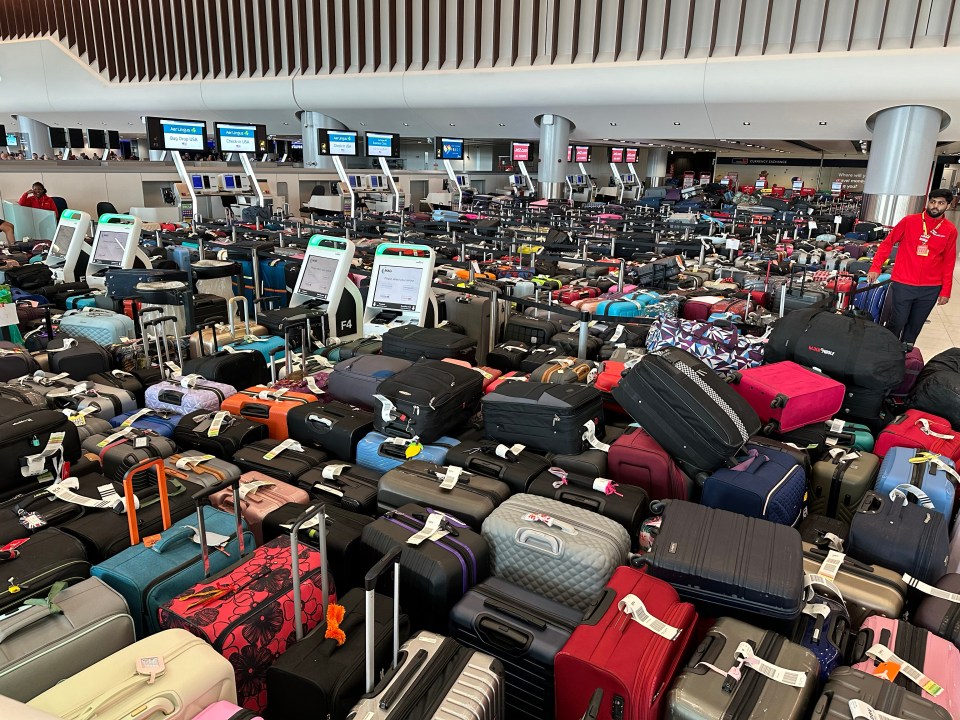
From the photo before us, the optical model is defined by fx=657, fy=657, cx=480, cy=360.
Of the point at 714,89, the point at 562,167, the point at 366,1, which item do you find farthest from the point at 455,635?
the point at 366,1

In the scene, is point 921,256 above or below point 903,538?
above

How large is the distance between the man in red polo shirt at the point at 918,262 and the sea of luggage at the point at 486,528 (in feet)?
7.14

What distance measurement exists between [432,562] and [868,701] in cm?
→ 135

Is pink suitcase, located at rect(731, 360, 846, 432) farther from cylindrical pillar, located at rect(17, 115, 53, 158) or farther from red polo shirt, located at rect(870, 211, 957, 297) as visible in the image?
cylindrical pillar, located at rect(17, 115, 53, 158)

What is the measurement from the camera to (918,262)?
241 inches

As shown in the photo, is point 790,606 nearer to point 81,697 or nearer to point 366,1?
point 81,697

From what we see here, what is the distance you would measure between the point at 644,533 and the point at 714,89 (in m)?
13.2

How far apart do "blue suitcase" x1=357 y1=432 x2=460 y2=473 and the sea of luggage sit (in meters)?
0.01

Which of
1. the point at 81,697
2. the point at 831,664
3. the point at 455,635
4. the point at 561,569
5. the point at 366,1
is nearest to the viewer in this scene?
the point at 81,697

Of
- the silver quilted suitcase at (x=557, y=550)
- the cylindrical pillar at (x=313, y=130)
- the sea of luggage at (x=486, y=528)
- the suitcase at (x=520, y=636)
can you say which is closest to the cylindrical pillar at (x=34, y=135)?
the cylindrical pillar at (x=313, y=130)

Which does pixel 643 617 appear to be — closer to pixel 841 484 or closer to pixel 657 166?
pixel 841 484

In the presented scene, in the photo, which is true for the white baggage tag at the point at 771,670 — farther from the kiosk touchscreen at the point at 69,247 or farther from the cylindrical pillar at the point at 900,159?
the cylindrical pillar at the point at 900,159

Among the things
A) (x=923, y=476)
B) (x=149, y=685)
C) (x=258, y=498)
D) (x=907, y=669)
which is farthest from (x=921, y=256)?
(x=149, y=685)

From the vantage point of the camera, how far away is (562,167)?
1762 centimetres
